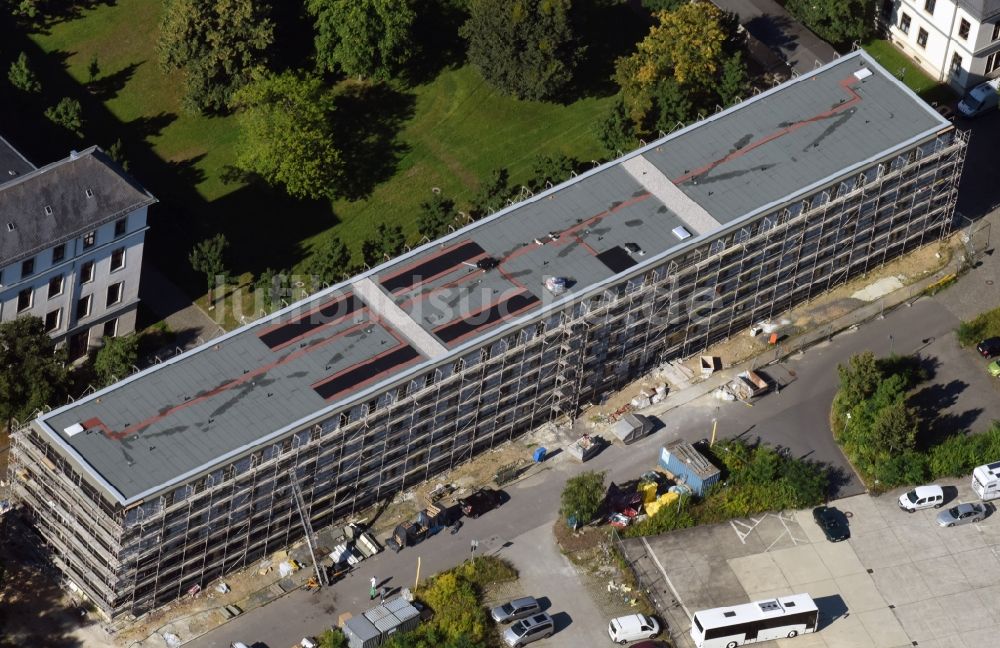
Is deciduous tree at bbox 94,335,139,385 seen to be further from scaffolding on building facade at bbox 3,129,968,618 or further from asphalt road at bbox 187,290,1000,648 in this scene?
asphalt road at bbox 187,290,1000,648

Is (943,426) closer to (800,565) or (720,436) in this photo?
(720,436)

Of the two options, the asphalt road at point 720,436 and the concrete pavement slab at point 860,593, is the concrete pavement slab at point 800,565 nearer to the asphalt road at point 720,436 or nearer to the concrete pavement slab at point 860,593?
the concrete pavement slab at point 860,593

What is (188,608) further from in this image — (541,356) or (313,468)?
(541,356)

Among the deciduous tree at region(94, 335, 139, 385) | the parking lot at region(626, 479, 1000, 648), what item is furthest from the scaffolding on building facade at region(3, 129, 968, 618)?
the parking lot at region(626, 479, 1000, 648)

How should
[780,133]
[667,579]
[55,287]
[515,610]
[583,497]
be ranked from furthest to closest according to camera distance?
[780,133] → [55,287] → [583,497] → [667,579] → [515,610]

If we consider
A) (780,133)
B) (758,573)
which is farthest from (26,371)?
(780,133)

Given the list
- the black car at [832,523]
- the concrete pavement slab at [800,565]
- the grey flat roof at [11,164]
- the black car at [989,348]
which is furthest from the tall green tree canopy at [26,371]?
the black car at [989,348]
